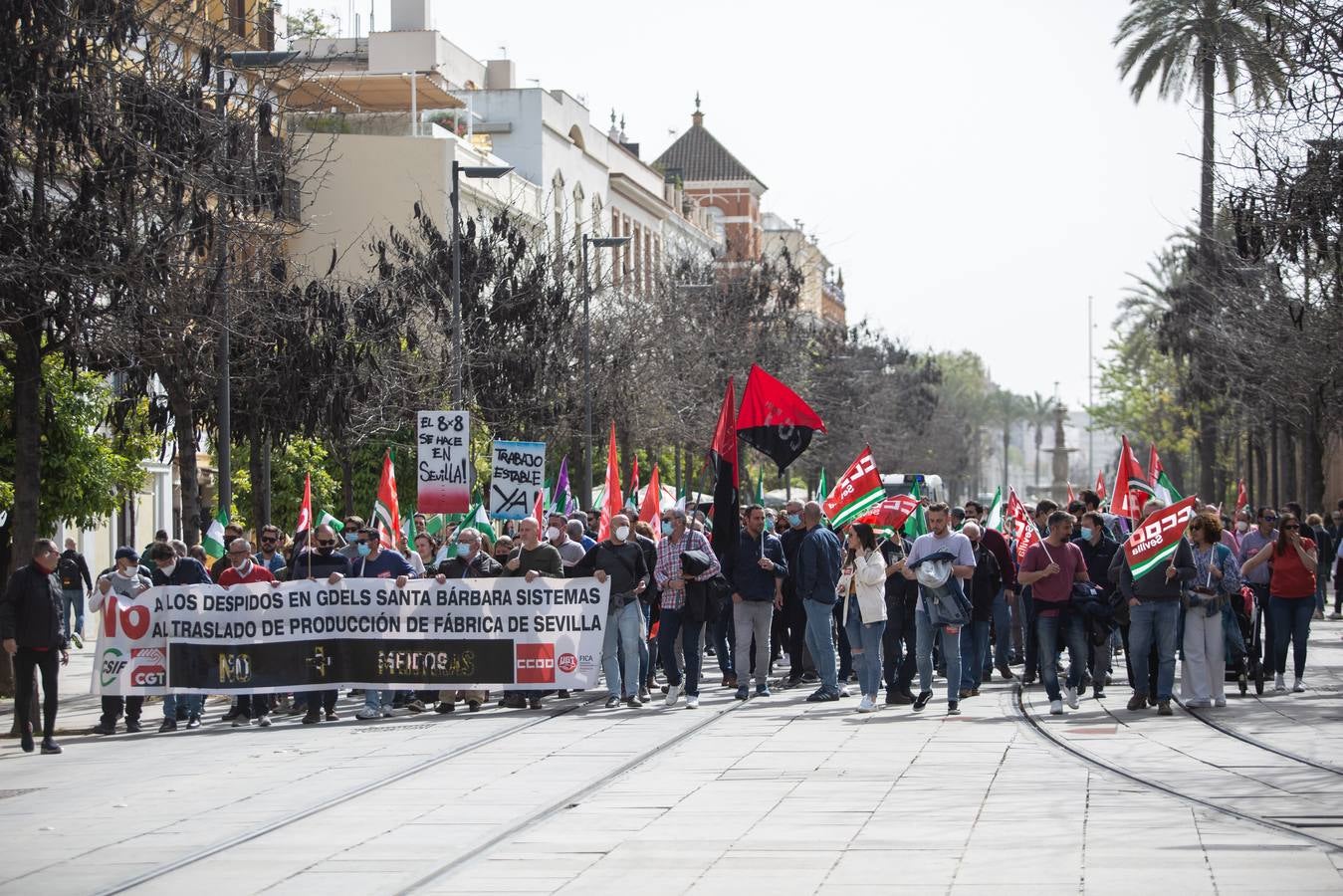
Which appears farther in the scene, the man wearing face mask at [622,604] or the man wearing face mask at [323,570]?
the man wearing face mask at [622,604]

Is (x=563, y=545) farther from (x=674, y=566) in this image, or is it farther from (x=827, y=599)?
(x=827, y=599)

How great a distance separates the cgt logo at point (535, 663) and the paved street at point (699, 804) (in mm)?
633

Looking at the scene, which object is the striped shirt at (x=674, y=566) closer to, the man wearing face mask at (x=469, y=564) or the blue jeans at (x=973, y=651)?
the man wearing face mask at (x=469, y=564)

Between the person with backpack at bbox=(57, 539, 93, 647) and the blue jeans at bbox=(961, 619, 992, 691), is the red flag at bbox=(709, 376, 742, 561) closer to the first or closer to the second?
the blue jeans at bbox=(961, 619, 992, 691)

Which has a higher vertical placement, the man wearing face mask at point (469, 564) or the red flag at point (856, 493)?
the red flag at point (856, 493)

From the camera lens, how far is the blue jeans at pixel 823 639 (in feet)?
60.7

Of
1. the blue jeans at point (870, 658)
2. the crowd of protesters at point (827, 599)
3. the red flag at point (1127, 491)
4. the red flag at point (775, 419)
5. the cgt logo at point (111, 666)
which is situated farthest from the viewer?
the red flag at point (1127, 491)

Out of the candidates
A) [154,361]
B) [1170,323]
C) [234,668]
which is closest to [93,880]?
[234,668]

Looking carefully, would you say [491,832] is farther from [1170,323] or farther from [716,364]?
[1170,323]

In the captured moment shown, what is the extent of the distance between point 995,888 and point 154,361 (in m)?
15.8

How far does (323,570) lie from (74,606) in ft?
42.4

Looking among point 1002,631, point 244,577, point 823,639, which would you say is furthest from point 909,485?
point 244,577

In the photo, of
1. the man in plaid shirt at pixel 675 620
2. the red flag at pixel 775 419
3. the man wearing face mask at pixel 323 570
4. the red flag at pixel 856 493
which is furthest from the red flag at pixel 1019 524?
the man wearing face mask at pixel 323 570

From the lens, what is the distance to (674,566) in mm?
18594
